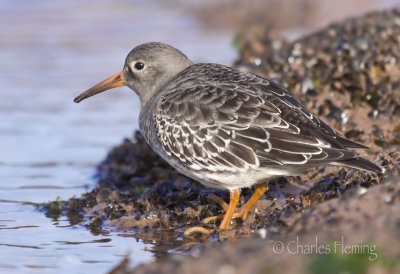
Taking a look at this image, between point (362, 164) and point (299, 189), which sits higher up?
point (362, 164)

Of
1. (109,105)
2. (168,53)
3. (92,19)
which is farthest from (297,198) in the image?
(92,19)

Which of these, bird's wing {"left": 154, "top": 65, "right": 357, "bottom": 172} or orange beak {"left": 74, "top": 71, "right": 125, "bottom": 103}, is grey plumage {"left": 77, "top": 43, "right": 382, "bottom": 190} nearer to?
bird's wing {"left": 154, "top": 65, "right": 357, "bottom": 172}

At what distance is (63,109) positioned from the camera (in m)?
13.8

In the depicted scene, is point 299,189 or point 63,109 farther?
point 63,109

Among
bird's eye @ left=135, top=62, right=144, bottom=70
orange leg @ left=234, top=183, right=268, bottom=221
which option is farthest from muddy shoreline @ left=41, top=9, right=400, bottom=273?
bird's eye @ left=135, top=62, right=144, bottom=70

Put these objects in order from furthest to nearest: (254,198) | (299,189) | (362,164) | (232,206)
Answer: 1. (299,189)
2. (254,198)
3. (232,206)
4. (362,164)

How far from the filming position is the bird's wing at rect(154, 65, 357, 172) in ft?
25.0

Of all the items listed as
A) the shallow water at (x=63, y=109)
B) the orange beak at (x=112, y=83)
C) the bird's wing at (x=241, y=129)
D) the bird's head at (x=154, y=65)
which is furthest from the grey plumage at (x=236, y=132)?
the orange beak at (x=112, y=83)

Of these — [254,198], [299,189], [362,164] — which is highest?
[362,164]

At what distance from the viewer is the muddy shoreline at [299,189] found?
5414mm

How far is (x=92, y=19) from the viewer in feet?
66.8

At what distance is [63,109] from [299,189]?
19.5 ft

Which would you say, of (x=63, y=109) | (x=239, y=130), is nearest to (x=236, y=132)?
(x=239, y=130)

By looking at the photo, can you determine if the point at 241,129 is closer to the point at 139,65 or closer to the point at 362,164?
the point at 362,164
